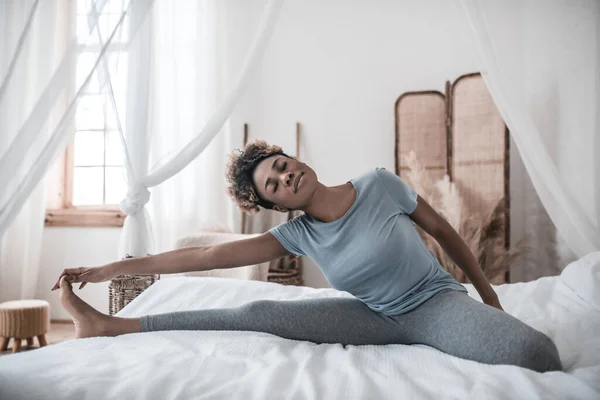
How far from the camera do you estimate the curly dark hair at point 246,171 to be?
158 centimetres

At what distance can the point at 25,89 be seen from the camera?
1.75m

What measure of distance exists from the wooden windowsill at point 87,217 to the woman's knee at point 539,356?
3.35 metres

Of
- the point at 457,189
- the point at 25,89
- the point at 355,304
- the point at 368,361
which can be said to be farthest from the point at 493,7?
the point at 25,89

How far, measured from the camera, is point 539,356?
3.66 feet

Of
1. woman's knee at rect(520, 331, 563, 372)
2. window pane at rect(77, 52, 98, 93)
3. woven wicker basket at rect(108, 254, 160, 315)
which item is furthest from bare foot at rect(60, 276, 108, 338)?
woman's knee at rect(520, 331, 563, 372)

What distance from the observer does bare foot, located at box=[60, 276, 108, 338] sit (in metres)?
1.49

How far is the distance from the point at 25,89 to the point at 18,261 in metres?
2.56

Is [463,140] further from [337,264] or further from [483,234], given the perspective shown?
[337,264]

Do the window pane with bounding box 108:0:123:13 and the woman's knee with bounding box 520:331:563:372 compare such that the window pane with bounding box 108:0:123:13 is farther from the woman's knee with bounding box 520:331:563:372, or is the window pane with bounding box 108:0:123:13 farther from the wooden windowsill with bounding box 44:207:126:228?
the wooden windowsill with bounding box 44:207:126:228

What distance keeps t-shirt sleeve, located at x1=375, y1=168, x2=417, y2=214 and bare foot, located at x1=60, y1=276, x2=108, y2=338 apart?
93 centimetres

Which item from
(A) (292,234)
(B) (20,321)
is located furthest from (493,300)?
(B) (20,321)

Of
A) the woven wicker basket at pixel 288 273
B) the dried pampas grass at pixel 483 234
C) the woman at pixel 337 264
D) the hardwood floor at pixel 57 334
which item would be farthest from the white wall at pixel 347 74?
the woman at pixel 337 264

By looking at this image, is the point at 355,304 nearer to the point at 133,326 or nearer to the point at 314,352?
the point at 314,352

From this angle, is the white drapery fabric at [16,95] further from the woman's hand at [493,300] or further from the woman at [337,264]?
the woman's hand at [493,300]
